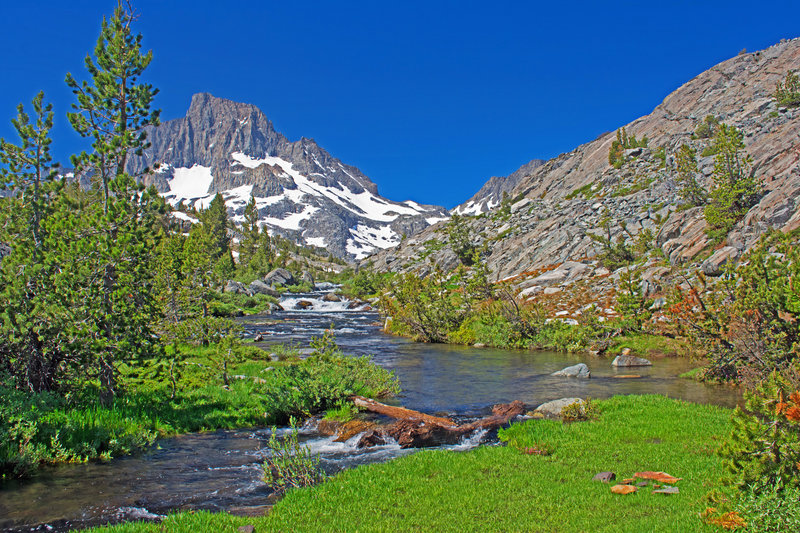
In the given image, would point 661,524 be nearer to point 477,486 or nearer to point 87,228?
point 477,486

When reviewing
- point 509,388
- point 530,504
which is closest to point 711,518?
point 530,504

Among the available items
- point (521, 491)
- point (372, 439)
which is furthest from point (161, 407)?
point (521, 491)

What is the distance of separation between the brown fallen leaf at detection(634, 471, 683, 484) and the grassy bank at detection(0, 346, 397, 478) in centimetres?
965

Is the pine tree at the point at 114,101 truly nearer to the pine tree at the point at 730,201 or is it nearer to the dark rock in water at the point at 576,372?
the dark rock in water at the point at 576,372

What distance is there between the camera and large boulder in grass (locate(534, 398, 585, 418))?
15.2 meters

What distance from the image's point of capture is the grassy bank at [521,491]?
736 centimetres

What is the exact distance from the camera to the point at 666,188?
195 feet

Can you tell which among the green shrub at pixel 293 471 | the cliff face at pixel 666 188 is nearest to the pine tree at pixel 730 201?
the cliff face at pixel 666 188

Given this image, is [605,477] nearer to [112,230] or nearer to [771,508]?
[771,508]

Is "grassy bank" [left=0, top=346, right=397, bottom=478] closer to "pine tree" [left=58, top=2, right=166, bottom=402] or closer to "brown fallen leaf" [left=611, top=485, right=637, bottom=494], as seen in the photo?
"pine tree" [left=58, top=2, right=166, bottom=402]

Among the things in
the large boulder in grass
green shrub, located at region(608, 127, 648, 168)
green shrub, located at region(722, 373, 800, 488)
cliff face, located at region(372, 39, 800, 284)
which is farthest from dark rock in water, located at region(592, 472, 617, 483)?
green shrub, located at region(608, 127, 648, 168)

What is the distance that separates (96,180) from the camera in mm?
13781

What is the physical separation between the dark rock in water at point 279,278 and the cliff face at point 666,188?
22.7m

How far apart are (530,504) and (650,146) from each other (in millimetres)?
87194
